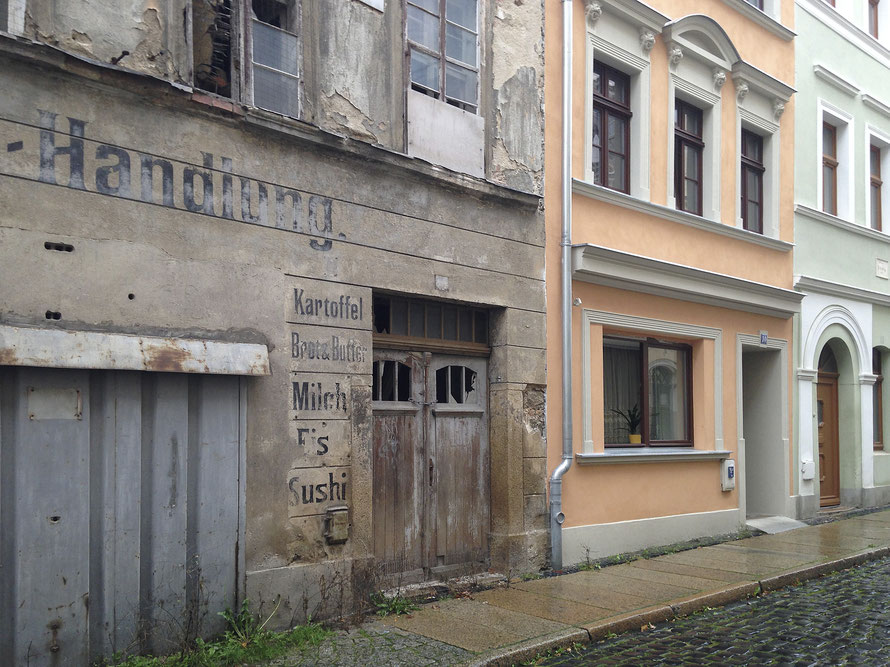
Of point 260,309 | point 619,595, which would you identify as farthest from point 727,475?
point 260,309

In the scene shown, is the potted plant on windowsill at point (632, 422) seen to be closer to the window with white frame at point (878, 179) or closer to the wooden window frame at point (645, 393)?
the wooden window frame at point (645, 393)

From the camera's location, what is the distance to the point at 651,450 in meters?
11.1

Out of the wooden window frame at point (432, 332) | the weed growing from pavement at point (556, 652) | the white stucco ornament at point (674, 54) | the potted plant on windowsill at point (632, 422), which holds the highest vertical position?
the white stucco ornament at point (674, 54)

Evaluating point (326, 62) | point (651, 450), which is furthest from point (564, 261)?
point (326, 62)

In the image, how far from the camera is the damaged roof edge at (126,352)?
5.42m

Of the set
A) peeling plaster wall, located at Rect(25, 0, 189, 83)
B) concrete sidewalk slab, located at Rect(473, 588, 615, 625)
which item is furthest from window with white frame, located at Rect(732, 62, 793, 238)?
peeling plaster wall, located at Rect(25, 0, 189, 83)

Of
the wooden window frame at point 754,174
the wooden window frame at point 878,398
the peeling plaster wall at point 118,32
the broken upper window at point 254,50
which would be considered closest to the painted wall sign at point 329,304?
the broken upper window at point 254,50

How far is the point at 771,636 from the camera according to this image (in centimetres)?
709

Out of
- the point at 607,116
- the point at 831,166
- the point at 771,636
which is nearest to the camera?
the point at 771,636

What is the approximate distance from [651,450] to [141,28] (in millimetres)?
7598

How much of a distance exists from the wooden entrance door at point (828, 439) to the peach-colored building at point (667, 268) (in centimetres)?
175

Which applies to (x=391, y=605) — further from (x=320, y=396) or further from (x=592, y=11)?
(x=592, y=11)

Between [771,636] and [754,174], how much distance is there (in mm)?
8369

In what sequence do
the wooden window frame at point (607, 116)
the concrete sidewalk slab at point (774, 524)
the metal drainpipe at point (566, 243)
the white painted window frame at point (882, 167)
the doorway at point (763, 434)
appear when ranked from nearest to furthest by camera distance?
1. the metal drainpipe at point (566, 243)
2. the wooden window frame at point (607, 116)
3. the concrete sidewalk slab at point (774, 524)
4. the doorway at point (763, 434)
5. the white painted window frame at point (882, 167)
